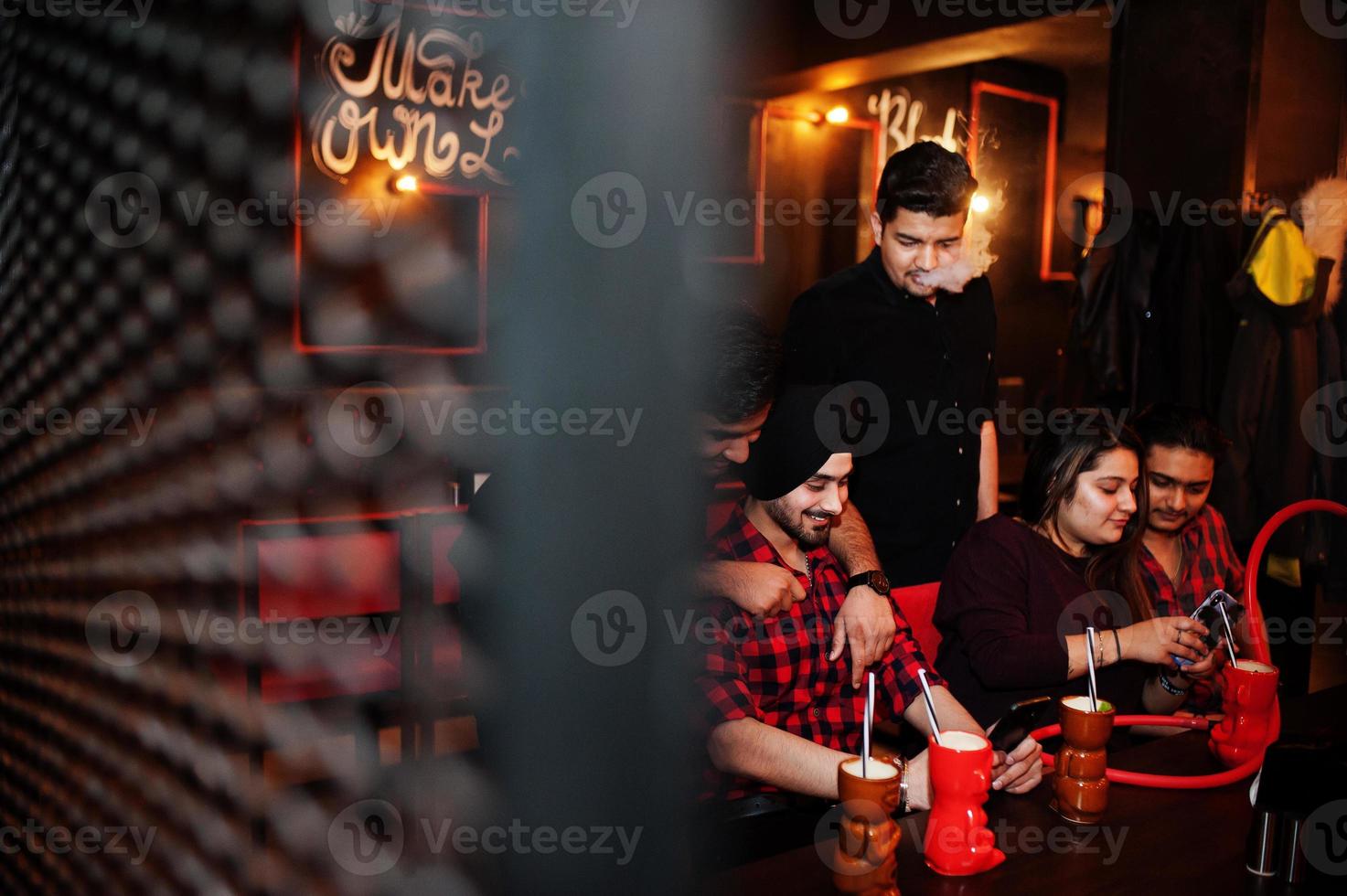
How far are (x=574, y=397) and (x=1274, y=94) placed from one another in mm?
3816

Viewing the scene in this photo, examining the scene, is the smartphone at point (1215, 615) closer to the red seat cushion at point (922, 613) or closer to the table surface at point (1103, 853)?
the table surface at point (1103, 853)

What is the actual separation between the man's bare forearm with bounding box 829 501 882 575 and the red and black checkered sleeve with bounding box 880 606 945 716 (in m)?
0.10

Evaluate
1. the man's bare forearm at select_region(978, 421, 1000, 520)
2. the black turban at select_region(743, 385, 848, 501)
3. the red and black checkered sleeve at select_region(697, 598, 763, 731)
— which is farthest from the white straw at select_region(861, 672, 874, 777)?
the man's bare forearm at select_region(978, 421, 1000, 520)

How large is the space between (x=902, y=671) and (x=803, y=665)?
0.62ft

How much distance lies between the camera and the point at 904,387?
2416 millimetres

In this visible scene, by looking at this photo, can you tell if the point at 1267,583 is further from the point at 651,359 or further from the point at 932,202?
the point at 651,359

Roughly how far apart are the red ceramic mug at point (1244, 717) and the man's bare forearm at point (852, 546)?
0.59 m

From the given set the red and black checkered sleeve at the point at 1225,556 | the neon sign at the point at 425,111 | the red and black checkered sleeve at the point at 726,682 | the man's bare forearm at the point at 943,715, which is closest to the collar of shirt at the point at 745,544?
the red and black checkered sleeve at the point at 726,682

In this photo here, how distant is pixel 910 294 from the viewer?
242cm

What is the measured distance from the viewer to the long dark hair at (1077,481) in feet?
6.88

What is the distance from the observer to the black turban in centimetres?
182

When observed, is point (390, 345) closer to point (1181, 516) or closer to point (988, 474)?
point (1181, 516)

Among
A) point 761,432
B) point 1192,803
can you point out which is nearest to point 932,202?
point 761,432

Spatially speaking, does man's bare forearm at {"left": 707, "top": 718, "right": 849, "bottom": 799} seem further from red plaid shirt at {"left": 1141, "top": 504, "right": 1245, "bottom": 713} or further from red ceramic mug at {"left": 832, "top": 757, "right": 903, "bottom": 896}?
red plaid shirt at {"left": 1141, "top": 504, "right": 1245, "bottom": 713}
